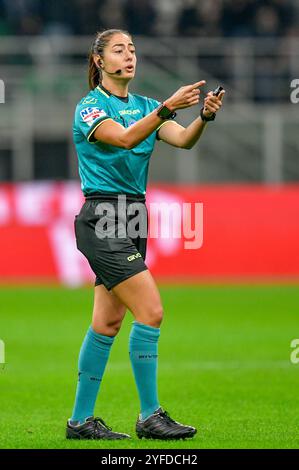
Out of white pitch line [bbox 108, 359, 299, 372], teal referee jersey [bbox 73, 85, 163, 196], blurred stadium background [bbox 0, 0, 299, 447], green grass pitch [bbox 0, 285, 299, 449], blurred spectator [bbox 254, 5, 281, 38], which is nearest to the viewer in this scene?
teal referee jersey [bbox 73, 85, 163, 196]

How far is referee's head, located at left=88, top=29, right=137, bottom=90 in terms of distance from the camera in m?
6.80

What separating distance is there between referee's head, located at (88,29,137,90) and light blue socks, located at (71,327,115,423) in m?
1.51

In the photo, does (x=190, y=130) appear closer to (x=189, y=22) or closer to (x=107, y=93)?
(x=107, y=93)

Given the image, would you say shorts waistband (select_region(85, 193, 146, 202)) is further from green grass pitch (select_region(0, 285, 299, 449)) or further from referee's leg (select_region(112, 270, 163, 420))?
green grass pitch (select_region(0, 285, 299, 449))

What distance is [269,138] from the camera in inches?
845

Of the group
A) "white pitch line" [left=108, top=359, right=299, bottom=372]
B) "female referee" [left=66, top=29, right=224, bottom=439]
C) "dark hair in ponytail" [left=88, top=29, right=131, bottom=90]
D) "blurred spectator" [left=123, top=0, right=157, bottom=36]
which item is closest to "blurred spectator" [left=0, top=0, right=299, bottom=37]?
"blurred spectator" [left=123, top=0, right=157, bottom=36]

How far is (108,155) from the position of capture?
675 cm

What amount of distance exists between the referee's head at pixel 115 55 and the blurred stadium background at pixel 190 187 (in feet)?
7.38

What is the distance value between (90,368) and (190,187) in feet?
40.6

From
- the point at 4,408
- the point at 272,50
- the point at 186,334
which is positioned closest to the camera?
the point at 4,408

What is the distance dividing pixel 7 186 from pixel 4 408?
10.8m

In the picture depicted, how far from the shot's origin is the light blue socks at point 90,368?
683 centimetres
